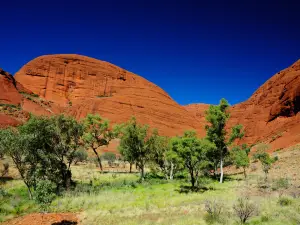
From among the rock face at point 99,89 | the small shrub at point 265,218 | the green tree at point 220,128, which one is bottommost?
the small shrub at point 265,218

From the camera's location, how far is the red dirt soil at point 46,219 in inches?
623

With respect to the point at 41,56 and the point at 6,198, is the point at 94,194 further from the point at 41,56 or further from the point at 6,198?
the point at 41,56

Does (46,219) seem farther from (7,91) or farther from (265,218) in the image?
(7,91)

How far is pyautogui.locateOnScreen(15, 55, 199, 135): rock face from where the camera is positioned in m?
102

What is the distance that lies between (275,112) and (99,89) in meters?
76.6

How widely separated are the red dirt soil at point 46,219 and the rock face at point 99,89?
79.2 metres

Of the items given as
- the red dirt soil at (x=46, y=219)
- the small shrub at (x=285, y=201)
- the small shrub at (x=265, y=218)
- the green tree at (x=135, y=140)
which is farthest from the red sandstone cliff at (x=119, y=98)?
the red dirt soil at (x=46, y=219)

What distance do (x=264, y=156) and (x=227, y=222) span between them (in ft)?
65.9

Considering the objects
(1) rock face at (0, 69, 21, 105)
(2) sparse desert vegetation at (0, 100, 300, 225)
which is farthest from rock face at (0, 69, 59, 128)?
(2) sparse desert vegetation at (0, 100, 300, 225)

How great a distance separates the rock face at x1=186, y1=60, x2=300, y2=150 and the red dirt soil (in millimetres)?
48361

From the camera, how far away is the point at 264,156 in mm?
30328

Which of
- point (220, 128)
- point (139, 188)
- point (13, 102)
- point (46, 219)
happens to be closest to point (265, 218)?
point (46, 219)

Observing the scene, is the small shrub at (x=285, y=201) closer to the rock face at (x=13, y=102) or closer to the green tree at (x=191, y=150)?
the green tree at (x=191, y=150)

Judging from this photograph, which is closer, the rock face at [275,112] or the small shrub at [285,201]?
the small shrub at [285,201]
